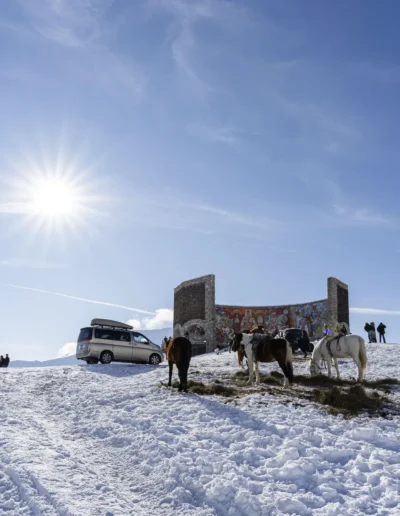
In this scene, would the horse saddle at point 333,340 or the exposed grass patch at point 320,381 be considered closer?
the exposed grass patch at point 320,381

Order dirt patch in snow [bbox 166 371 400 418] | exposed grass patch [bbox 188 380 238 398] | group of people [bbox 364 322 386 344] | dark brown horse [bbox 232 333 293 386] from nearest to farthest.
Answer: dirt patch in snow [bbox 166 371 400 418] < exposed grass patch [bbox 188 380 238 398] < dark brown horse [bbox 232 333 293 386] < group of people [bbox 364 322 386 344]

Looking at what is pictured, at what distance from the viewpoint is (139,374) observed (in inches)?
742

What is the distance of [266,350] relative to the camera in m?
14.1

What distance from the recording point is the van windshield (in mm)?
22953

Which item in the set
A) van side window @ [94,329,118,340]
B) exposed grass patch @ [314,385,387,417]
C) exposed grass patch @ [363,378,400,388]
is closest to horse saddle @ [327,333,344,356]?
exposed grass patch @ [363,378,400,388]

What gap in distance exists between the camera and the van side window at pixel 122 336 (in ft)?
77.0

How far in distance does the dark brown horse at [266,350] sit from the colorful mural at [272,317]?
29.1 meters

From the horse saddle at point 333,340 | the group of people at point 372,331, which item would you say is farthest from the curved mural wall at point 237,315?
the horse saddle at point 333,340

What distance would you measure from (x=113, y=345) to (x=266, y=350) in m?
11.3

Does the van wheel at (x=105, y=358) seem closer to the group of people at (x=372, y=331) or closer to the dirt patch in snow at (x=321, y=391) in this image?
the dirt patch in snow at (x=321, y=391)

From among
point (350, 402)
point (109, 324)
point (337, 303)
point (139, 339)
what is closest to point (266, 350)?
point (350, 402)

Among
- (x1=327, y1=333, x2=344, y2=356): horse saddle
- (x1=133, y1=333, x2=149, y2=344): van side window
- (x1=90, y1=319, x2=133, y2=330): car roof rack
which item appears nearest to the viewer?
(x1=327, y1=333, x2=344, y2=356): horse saddle

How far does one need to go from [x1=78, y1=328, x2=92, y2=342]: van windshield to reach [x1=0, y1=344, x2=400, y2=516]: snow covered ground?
10.2 m

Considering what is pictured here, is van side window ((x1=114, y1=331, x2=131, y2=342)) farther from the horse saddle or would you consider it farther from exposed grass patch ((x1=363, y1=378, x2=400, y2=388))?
exposed grass patch ((x1=363, y1=378, x2=400, y2=388))
